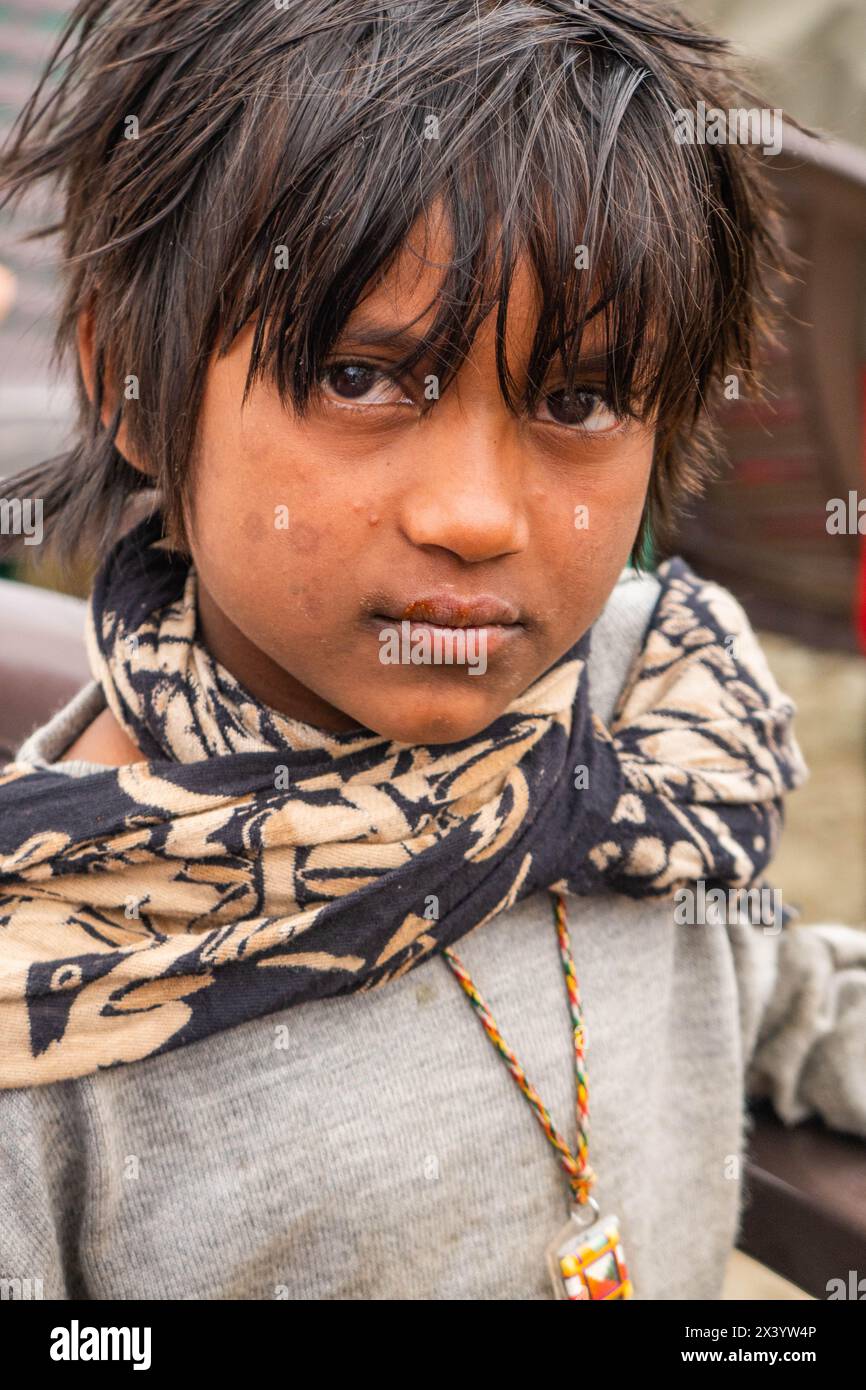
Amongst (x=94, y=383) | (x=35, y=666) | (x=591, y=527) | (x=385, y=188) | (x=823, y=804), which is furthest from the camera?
(x=823, y=804)

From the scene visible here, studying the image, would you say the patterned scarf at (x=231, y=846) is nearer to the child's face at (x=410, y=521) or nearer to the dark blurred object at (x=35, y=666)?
the child's face at (x=410, y=521)

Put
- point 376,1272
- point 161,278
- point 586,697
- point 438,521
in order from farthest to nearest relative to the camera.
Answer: point 586,697
point 376,1272
point 161,278
point 438,521

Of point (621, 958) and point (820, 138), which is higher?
point (820, 138)

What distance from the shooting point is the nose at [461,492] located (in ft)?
2.57

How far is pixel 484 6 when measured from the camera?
85cm

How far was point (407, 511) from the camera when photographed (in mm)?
795

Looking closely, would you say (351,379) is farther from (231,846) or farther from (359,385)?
(231,846)

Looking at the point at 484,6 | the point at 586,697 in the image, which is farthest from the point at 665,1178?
the point at 484,6

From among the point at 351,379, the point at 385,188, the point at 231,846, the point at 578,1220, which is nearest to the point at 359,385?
the point at 351,379

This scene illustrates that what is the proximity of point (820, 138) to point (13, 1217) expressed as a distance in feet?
3.51

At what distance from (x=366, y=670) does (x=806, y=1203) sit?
0.61 meters

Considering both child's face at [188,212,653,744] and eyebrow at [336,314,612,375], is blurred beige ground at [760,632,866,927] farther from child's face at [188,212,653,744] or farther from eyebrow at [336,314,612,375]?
eyebrow at [336,314,612,375]

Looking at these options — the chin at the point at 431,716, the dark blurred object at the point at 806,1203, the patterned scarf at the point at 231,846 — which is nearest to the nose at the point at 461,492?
the chin at the point at 431,716

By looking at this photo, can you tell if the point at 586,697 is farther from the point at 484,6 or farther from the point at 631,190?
the point at 484,6
